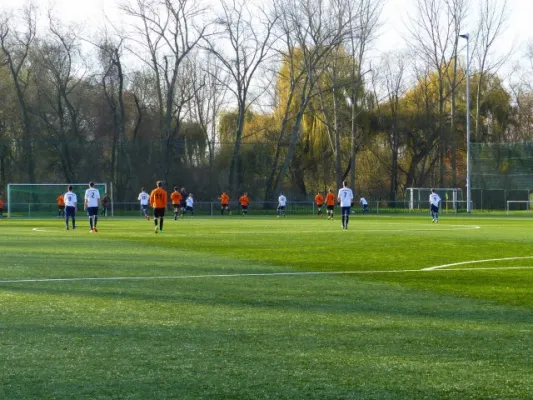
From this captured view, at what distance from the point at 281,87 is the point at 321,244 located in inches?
2040

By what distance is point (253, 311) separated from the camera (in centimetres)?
1043

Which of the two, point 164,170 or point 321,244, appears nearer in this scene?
point 321,244

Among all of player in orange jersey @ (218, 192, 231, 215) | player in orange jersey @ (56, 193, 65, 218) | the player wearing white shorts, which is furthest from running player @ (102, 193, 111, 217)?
player in orange jersey @ (218, 192, 231, 215)

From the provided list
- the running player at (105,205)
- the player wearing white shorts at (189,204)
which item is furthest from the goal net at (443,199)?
the running player at (105,205)

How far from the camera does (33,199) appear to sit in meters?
61.8

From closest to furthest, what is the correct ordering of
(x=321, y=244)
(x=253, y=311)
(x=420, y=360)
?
(x=420, y=360), (x=253, y=311), (x=321, y=244)

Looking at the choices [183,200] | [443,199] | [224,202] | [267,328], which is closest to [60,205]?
[183,200]

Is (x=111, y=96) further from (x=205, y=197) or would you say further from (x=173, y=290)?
(x=173, y=290)

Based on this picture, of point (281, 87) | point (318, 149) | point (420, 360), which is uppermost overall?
point (281, 87)

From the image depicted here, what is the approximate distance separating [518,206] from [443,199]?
8211mm

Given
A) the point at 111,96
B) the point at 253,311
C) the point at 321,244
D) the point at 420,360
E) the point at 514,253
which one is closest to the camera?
the point at 420,360

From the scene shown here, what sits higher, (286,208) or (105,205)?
(105,205)

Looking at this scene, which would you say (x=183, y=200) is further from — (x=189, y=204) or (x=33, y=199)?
(x=33, y=199)

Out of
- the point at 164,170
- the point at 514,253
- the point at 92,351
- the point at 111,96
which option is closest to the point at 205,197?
the point at 164,170
